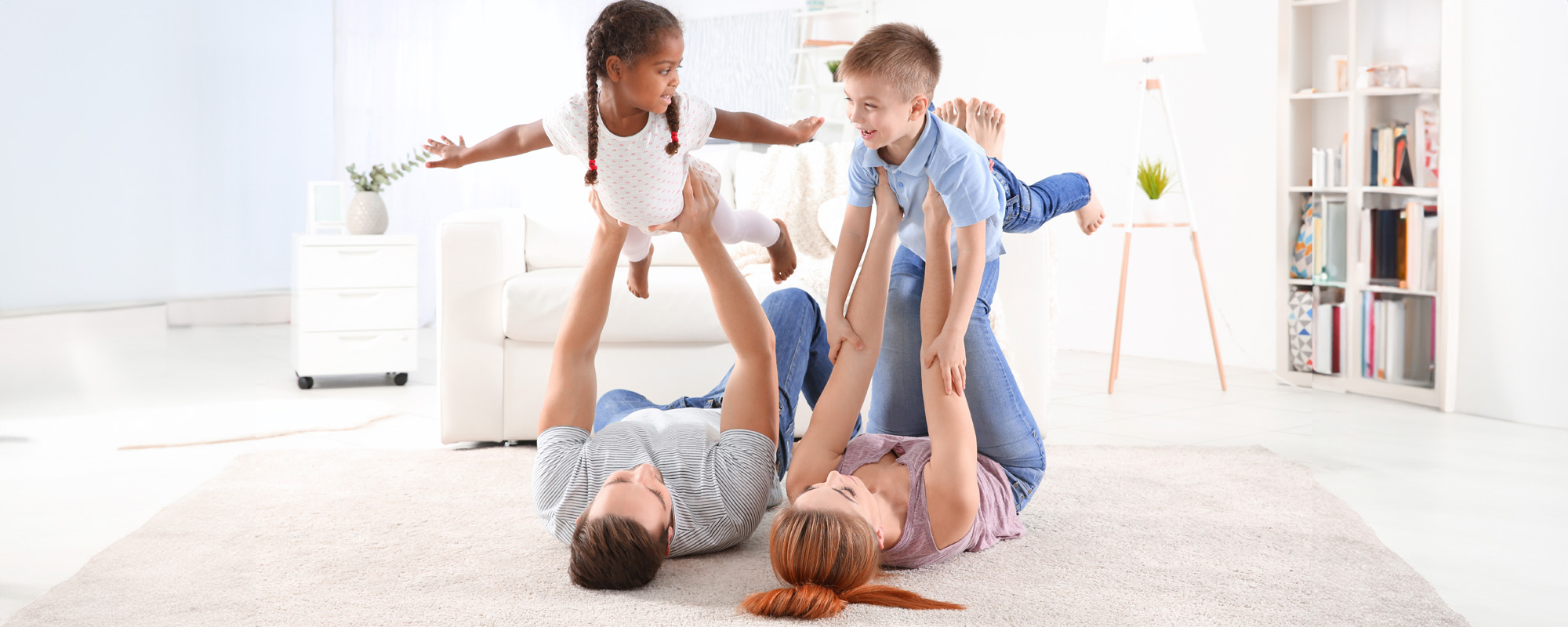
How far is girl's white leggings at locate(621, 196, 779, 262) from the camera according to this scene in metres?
1.74

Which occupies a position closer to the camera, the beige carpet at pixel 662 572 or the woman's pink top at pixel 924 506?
the beige carpet at pixel 662 572

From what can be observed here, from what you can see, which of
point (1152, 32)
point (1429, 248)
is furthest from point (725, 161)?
point (1429, 248)

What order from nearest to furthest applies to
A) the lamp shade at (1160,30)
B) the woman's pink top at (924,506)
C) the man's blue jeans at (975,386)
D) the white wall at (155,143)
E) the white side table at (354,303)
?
the woman's pink top at (924,506) < the man's blue jeans at (975,386) < the lamp shade at (1160,30) < the white side table at (354,303) < the white wall at (155,143)

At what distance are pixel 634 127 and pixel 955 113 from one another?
583mm

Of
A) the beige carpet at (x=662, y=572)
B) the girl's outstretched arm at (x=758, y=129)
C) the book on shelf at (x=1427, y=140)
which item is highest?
the book on shelf at (x=1427, y=140)

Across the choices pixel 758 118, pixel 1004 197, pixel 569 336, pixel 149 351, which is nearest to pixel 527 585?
pixel 569 336

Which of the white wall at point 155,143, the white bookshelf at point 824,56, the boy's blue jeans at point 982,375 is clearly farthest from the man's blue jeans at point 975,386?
the white wall at point 155,143

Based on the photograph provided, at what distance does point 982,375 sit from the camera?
1622 mm

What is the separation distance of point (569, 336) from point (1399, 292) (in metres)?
2.63

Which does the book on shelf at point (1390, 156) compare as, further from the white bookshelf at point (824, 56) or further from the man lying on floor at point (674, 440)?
the man lying on floor at point (674, 440)

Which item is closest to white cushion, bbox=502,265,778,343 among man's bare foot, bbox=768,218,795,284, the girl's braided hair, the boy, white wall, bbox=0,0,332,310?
man's bare foot, bbox=768,218,795,284

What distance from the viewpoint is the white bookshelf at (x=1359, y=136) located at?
2.95 meters

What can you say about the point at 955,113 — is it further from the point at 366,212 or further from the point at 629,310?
the point at 366,212

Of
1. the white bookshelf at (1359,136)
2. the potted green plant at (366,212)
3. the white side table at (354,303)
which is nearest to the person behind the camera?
the white bookshelf at (1359,136)
